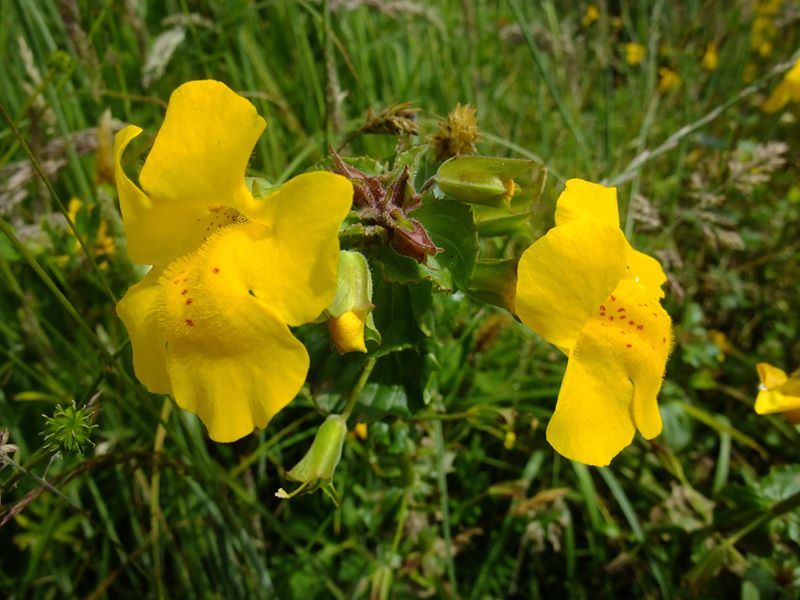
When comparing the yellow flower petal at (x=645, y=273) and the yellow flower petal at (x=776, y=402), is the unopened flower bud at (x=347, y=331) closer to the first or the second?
the yellow flower petal at (x=645, y=273)

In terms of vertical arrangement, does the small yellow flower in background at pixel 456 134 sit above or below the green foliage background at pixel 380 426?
above

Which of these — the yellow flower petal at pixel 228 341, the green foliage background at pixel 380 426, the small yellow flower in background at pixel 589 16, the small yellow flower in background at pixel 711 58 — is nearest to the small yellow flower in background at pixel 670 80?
the small yellow flower in background at pixel 711 58

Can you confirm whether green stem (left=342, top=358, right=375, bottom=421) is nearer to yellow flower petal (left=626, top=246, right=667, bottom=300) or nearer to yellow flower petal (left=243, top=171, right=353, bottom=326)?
yellow flower petal (left=243, top=171, right=353, bottom=326)

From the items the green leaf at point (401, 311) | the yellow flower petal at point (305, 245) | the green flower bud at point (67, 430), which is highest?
the yellow flower petal at point (305, 245)

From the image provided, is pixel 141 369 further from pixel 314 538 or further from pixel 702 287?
pixel 702 287

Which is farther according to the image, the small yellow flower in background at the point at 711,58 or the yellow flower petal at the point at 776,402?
the small yellow flower in background at the point at 711,58

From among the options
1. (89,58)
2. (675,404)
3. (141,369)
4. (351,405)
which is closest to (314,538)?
(351,405)

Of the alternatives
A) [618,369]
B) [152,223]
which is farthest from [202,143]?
[618,369]
